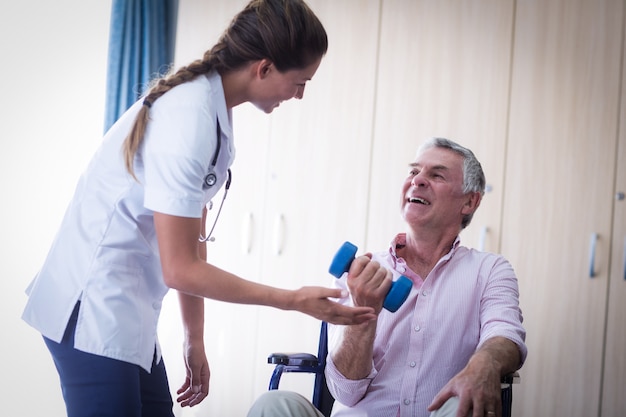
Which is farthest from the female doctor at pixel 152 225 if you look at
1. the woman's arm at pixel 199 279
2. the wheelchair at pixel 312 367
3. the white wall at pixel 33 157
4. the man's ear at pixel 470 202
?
the white wall at pixel 33 157

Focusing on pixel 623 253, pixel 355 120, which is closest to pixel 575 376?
pixel 623 253

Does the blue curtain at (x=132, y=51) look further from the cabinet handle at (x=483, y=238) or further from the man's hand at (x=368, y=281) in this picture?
the man's hand at (x=368, y=281)

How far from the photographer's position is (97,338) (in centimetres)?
136

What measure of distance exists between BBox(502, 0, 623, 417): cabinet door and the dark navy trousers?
1921 millimetres

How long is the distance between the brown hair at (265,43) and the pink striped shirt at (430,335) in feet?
2.65

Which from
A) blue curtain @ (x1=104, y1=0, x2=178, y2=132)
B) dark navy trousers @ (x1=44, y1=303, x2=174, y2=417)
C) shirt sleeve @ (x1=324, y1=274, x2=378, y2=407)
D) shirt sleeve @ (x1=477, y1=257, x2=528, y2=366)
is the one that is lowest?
shirt sleeve @ (x1=324, y1=274, x2=378, y2=407)

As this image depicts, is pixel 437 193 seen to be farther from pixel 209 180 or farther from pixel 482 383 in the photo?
pixel 209 180

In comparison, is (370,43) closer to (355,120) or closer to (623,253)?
(355,120)

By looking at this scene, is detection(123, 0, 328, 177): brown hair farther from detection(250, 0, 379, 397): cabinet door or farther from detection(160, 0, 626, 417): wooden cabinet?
detection(250, 0, 379, 397): cabinet door

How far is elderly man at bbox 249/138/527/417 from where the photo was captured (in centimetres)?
162

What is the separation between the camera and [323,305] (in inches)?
53.9

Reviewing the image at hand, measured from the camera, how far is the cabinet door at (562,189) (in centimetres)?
274

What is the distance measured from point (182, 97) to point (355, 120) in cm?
199

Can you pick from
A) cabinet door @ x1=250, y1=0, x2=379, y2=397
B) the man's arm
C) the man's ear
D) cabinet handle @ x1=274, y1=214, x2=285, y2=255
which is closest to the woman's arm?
the man's arm
